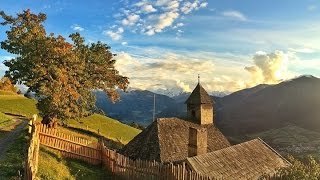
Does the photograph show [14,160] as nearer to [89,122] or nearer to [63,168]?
[63,168]

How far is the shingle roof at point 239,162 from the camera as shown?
33469mm

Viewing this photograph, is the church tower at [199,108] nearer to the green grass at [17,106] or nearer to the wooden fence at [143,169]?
the wooden fence at [143,169]

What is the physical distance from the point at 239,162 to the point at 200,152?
7.53 m

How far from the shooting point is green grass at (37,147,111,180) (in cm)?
2467

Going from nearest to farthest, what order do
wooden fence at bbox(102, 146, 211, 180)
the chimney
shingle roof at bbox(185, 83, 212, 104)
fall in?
wooden fence at bbox(102, 146, 211, 180)
the chimney
shingle roof at bbox(185, 83, 212, 104)

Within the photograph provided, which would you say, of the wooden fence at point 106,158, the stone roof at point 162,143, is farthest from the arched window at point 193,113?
the wooden fence at point 106,158

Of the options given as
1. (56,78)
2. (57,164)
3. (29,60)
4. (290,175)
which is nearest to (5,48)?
(29,60)

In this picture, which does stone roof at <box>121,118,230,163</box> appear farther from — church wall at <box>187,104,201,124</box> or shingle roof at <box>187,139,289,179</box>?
church wall at <box>187,104,201,124</box>

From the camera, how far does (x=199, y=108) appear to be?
5422 cm

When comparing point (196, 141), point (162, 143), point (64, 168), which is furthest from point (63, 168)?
point (162, 143)

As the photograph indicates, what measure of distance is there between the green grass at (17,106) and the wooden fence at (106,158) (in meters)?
37.5

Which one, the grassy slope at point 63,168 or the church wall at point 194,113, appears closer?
the grassy slope at point 63,168

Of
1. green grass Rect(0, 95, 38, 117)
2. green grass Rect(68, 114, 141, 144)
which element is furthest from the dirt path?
green grass Rect(68, 114, 141, 144)

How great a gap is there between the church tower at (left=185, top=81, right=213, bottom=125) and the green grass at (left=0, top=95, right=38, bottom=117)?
29.4 metres
